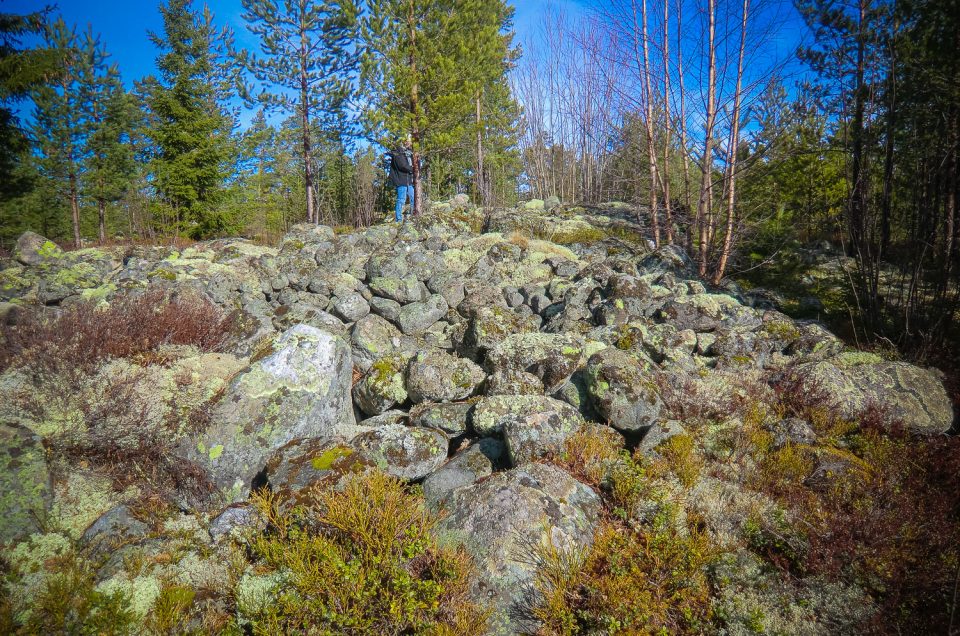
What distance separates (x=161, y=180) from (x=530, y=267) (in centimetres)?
1411

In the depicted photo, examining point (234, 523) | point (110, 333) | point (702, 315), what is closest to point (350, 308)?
point (110, 333)

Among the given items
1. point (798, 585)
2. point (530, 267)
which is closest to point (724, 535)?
point (798, 585)

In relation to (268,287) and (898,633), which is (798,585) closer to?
(898,633)

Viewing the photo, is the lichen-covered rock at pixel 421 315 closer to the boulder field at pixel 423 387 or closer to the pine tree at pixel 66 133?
the boulder field at pixel 423 387

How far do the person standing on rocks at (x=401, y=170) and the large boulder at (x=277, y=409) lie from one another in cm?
927

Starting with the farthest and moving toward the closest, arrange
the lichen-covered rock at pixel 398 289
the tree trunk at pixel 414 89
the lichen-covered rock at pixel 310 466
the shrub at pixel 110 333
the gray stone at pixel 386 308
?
the tree trunk at pixel 414 89, the lichen-covered rock at pixel 398 289, the gray stone at pixel 386 308, the shrub at pixel 110 333, the lichen-covered rock at pixel 310 466

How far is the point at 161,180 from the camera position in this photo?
46.9 ft

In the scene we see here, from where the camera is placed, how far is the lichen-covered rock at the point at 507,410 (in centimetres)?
441

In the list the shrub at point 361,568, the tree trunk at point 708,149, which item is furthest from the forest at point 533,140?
the shrub at point 361,568

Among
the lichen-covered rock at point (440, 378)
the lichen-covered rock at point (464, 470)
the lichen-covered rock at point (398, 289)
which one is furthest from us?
the lichen-covered rock at point (398, 289)

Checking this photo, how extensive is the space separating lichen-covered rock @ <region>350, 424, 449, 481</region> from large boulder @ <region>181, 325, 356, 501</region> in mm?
581

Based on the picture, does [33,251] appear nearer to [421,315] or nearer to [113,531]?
[421,315]

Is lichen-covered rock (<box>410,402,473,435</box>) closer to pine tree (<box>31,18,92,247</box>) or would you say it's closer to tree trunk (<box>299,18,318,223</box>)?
tree trunk (<box>299,18,318,223</box>)

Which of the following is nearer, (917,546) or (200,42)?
(917,546)
